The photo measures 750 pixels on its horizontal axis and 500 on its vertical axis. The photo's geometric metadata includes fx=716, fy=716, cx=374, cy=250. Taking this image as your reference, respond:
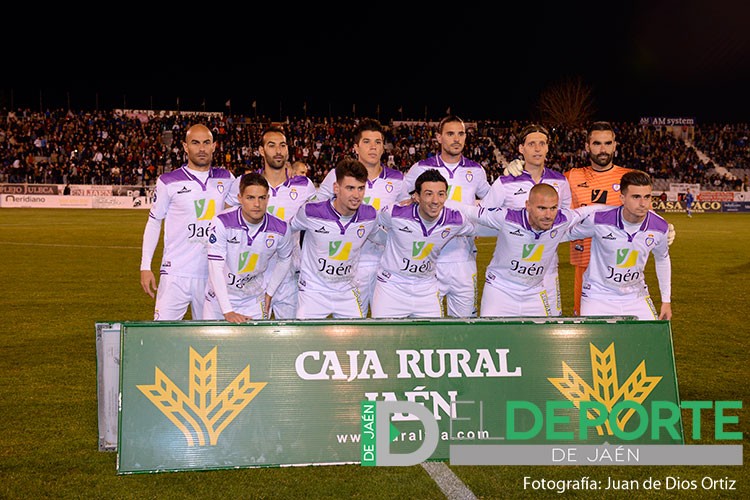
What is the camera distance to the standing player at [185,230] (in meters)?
5.92

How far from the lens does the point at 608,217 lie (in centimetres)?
567

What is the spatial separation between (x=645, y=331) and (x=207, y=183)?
3681 mm

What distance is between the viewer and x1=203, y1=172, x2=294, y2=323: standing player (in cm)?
525

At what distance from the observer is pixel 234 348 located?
4.11 meters

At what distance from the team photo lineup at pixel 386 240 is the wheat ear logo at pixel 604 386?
142cm

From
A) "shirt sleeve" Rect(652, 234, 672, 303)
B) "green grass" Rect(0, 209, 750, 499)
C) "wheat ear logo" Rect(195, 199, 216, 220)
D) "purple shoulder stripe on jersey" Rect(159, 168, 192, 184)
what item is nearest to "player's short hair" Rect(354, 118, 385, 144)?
"wheat ear logo" Rect(195, 199, 216, 220)

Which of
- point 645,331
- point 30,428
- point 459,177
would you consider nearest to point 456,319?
point 645,331

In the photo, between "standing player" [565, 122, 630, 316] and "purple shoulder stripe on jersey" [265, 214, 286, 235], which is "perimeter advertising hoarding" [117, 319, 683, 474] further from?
"standing player" [565, 122, 630, 316]

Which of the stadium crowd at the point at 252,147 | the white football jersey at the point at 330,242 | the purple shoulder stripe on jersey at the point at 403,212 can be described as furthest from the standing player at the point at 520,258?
A: the stadium crowd at the point at 252,147

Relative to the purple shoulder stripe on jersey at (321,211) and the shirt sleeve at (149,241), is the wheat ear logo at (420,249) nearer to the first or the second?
the purple shoulder stripe on jersey at (321,211)

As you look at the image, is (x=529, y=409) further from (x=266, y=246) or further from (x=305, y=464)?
(x=266, y=246)

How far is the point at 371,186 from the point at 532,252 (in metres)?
1.54

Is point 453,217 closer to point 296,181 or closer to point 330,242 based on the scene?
point 330,242

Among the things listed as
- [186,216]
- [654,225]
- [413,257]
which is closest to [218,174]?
[186,216]
